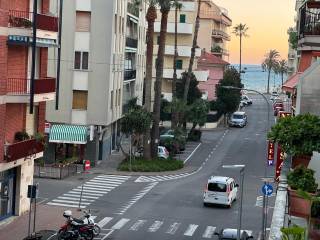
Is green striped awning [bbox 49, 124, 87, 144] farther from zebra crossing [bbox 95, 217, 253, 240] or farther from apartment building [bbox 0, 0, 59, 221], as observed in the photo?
zebra crossing [bbox 95, 217, 253, 240]

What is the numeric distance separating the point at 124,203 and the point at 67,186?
6.89 metres

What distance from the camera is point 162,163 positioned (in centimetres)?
5909

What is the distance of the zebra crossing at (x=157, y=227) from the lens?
35.2m

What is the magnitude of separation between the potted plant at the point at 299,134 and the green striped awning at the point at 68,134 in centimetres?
4476

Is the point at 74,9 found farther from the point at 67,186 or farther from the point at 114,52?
the point at 67,186

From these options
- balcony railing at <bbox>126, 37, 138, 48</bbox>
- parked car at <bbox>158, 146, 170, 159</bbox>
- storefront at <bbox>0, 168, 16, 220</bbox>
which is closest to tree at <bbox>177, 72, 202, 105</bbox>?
balcony railing at <bbox>126, 37, 138, 48</bbox>

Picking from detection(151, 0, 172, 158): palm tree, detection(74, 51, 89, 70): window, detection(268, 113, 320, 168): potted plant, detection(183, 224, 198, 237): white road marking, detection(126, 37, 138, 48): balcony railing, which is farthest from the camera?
detection(126, 37, 138, 48): balcony railing

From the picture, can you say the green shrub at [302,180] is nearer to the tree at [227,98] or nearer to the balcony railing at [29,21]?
the balcony railing at [29,21]

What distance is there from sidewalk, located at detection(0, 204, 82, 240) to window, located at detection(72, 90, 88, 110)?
1877 centimetres

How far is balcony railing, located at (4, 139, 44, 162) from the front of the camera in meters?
33.2

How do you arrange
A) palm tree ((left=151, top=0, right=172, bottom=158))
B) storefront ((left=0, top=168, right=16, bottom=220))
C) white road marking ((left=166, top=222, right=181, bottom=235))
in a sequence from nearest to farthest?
1. white road marking ((left=166, top=222, right=181, bottom=235))
2. storefront ((left=0, top=168, right=16, bottom=220))
3. palm tree ((left=151, top=0, right=172, bottom=158))

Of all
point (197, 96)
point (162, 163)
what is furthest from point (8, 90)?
point (197, 96)

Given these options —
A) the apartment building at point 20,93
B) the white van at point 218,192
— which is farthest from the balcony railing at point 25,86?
the white van at point 218,192

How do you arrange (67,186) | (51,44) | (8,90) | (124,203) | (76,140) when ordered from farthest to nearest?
(76,140) → (67,186) → (124,203) → (51,44) → (8,90)
